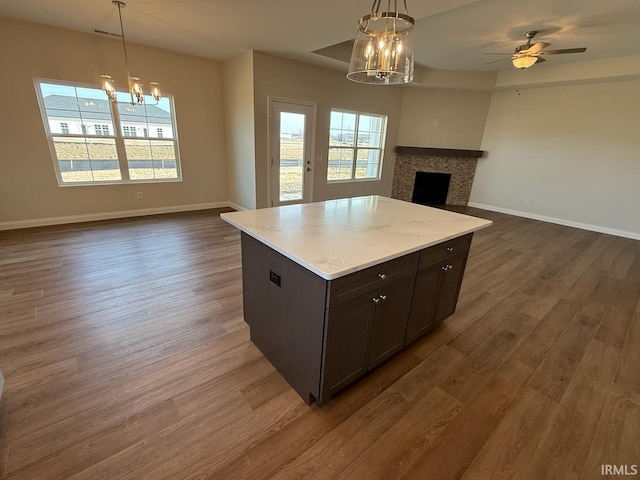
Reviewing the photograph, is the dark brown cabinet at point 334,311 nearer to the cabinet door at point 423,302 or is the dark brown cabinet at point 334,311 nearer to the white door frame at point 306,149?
the cabinet door at point 423,302

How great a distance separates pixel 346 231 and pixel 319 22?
289 cm

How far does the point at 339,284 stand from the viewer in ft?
4.49

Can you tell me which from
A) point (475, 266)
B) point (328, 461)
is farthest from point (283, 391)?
point (475, 266)

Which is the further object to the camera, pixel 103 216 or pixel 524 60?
pixel 103 216

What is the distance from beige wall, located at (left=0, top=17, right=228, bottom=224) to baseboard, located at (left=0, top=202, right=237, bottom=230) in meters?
0.05

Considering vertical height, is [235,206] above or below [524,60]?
below

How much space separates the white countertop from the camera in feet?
4.62

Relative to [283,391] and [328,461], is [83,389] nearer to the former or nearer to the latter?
[283,391]

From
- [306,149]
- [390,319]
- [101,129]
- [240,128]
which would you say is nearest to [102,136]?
[101,129]

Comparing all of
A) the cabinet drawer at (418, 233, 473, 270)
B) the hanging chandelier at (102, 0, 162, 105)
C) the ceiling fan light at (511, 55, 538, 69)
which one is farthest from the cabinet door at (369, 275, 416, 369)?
the ceiling fan light at (511, 55, 538, 69)

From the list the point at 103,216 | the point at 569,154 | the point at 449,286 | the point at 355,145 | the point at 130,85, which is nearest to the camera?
the point at 449,286

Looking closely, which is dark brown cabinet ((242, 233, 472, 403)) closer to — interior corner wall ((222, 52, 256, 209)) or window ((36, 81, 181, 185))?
interior corner wall ((222, 52, 256, 209))

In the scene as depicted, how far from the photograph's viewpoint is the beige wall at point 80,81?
3.87 metres

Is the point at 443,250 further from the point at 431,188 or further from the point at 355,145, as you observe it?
the point at 431,188
